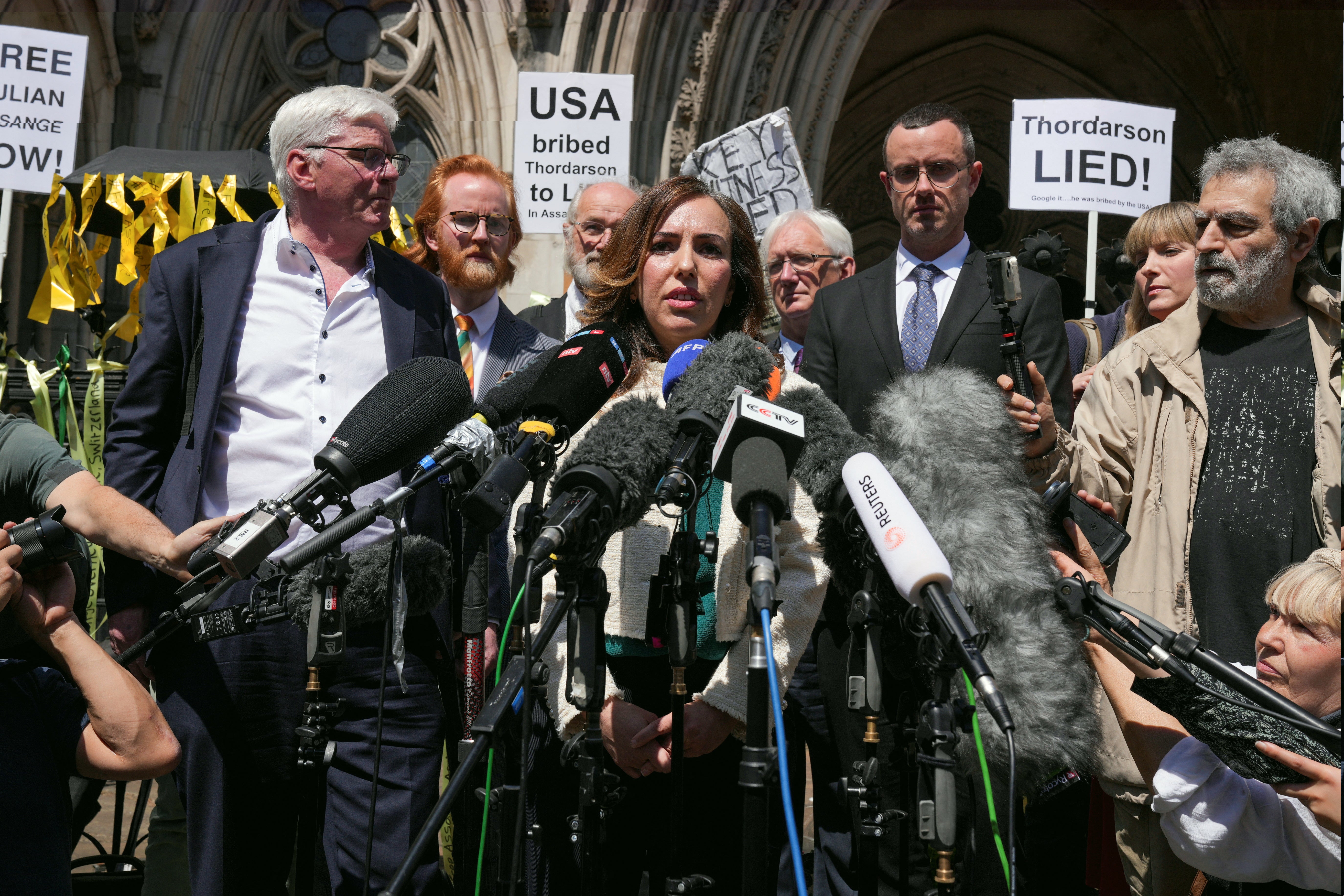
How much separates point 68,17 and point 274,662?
8559 millimetres

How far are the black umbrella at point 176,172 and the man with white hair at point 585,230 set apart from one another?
104 inches

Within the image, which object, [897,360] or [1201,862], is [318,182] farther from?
[1201,862]

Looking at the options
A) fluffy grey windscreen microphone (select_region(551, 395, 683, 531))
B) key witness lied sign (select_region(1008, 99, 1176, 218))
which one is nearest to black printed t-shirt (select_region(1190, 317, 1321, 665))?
fluffy grey windscreen microphone (select_region(551, 395, 683, 531))

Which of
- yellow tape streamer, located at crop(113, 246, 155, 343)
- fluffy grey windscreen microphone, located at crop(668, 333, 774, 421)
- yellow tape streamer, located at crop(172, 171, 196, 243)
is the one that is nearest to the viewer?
fluffy grey windscreen microphone, located at crop(668, 333, 774, 421)

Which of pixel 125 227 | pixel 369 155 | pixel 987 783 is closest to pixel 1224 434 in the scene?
pixel 987 783

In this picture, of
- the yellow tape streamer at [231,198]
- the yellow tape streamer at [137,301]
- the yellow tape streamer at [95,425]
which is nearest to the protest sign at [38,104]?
the yellow tape streamer at [137,301]

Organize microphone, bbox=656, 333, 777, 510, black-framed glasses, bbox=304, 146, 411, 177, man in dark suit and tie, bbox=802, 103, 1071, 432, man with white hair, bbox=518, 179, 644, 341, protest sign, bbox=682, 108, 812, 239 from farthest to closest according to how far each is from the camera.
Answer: protest sign, bbox=682, 108, 812, 239
man with white hair, bbox=518, 179, 644, 341
man in dark suit and tie, bbox=802, 103, 1071, 432
black-framed glasses, bbox=304, 146, 411, 177
microphone, bbox=656, 333, 777, 510

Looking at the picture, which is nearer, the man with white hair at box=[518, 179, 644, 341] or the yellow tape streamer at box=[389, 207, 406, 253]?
the man with white hair at box=[518, 179, 644, 341]

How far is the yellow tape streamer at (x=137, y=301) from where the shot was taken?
7438 mm

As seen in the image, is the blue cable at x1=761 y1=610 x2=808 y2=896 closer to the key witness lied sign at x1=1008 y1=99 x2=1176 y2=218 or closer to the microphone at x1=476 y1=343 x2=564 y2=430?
the microphone at x1=476 y1=343 x2=564 y2=430

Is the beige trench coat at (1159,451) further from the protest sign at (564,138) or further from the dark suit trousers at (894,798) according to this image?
the protest sign at (564,138)

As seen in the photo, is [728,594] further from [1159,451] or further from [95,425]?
[95,425]

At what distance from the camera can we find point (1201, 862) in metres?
2.63

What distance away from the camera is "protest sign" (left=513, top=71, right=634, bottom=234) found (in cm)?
705
